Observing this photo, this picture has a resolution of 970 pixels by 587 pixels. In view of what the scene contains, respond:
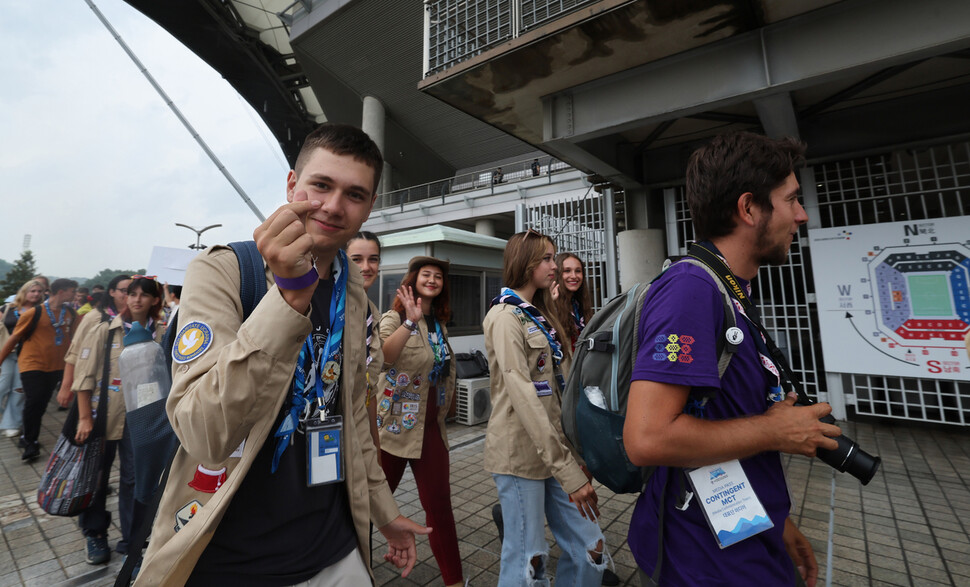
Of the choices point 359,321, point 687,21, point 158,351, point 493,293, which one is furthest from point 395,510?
point 493,293

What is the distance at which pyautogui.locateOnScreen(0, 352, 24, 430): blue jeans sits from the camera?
607 centimetres

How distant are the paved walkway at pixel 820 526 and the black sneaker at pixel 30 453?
0.49ft

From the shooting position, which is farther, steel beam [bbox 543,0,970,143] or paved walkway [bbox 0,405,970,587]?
steel beam [bbox 543,0,970,143]

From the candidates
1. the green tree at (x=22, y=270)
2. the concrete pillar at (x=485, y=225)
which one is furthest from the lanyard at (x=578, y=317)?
the green tree at (x=22, y=270)

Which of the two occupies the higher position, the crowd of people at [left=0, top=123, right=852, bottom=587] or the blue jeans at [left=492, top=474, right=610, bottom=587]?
the crowd of people at [left=0, top=123, right=852, bottom=587]

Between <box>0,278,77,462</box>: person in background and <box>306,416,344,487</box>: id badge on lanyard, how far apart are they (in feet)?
23.5

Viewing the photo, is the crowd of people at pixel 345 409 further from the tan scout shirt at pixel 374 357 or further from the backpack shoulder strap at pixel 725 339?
the tan scout shirt at pixel 374 357

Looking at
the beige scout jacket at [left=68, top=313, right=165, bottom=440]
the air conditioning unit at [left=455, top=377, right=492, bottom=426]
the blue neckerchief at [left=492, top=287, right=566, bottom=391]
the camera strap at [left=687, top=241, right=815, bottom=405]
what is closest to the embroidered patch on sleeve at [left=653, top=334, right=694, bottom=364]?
the camera strap at [left=687, top=241, right=815, bottom=405]

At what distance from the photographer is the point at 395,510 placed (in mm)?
1641

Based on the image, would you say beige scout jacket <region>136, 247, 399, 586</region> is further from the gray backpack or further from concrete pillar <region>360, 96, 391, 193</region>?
concrete pillar <region>360, 96, 391, 193</region>

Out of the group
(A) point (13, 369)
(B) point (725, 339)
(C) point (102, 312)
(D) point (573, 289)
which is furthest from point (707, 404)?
(A) point (13, 369)

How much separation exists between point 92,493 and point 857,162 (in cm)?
1019

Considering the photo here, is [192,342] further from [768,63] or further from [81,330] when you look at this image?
Answer: [768,63]

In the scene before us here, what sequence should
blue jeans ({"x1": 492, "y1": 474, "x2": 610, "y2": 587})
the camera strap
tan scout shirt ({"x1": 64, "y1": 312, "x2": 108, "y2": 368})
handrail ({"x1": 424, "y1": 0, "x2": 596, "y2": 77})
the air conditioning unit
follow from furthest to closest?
the air conditioning unit
handrail ({"x1": 424, "y1": 0, "x2": 596, "y2": 77})
tan scout shirt ({"x1": 64, "y1": 312, "x2": 108, "y2": 368})
blue jeans ({"x1": 492, "y1": 474, "x2": 610, "y2": 587})
the camera strap
